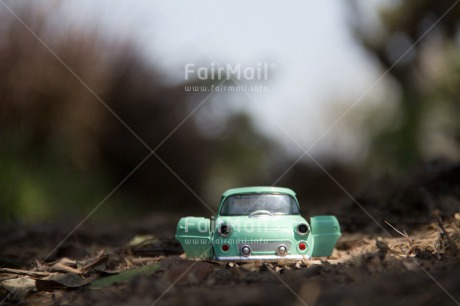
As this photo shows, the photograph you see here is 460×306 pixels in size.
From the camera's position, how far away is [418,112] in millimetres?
18000

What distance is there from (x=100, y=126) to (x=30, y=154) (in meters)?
1.86

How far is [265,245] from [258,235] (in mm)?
103

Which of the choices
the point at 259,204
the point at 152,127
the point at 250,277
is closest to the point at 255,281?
the point at 250,277

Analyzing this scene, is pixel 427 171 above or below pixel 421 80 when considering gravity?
below

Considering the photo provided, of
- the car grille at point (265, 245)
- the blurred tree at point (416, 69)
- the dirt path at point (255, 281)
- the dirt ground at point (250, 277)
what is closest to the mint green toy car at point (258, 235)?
the car grille at point (265, 245)

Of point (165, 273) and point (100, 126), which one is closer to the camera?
point (165, 273)

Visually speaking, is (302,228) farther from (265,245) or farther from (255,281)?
(255,281)

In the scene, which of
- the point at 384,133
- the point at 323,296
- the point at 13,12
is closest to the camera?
the point at 323,296

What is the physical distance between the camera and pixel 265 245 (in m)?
5.43

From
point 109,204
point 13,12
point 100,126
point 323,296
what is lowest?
point 109,204

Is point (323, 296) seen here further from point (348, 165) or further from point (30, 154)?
point (348, 165)

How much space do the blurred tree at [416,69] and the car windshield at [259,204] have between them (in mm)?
11130

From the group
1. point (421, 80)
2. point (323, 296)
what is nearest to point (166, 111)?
point (421, 80)

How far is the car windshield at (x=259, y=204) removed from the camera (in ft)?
19.8
